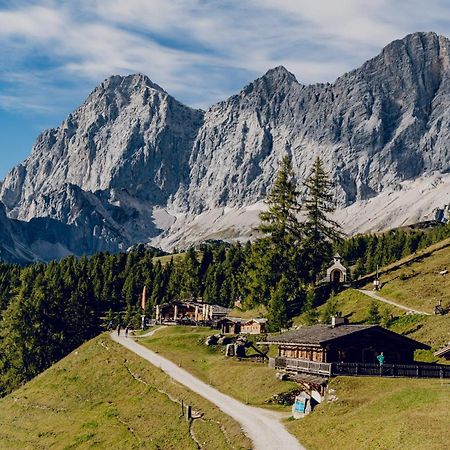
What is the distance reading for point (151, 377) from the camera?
70750 mm

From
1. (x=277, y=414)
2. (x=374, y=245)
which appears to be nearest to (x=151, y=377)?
(x=277, y=414)

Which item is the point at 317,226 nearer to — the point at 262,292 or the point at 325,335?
the point at 262,292

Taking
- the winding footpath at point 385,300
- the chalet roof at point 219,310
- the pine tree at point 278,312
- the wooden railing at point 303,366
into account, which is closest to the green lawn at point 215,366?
the wooden railing at point 303,366

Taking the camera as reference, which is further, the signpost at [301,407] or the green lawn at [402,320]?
the green lawn at [402,320]

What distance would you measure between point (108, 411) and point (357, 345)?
23832mm

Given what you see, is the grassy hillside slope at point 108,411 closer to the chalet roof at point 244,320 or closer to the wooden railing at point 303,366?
the wooden railing at point 303,366

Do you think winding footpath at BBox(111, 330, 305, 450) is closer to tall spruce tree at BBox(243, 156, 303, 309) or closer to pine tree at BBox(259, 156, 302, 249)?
tall spruce tree at BBox(243, 156, 303, 309)

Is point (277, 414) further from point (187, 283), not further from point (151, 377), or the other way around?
point (187, 283)

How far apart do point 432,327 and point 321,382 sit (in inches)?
1068

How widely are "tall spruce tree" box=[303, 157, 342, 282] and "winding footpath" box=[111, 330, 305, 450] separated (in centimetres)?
3199

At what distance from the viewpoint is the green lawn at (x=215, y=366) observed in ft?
192

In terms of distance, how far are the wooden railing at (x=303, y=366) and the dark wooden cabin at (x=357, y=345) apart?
1839 mm

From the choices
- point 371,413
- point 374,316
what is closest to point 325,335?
point 371,413

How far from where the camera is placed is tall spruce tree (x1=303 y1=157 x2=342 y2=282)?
101 metres
